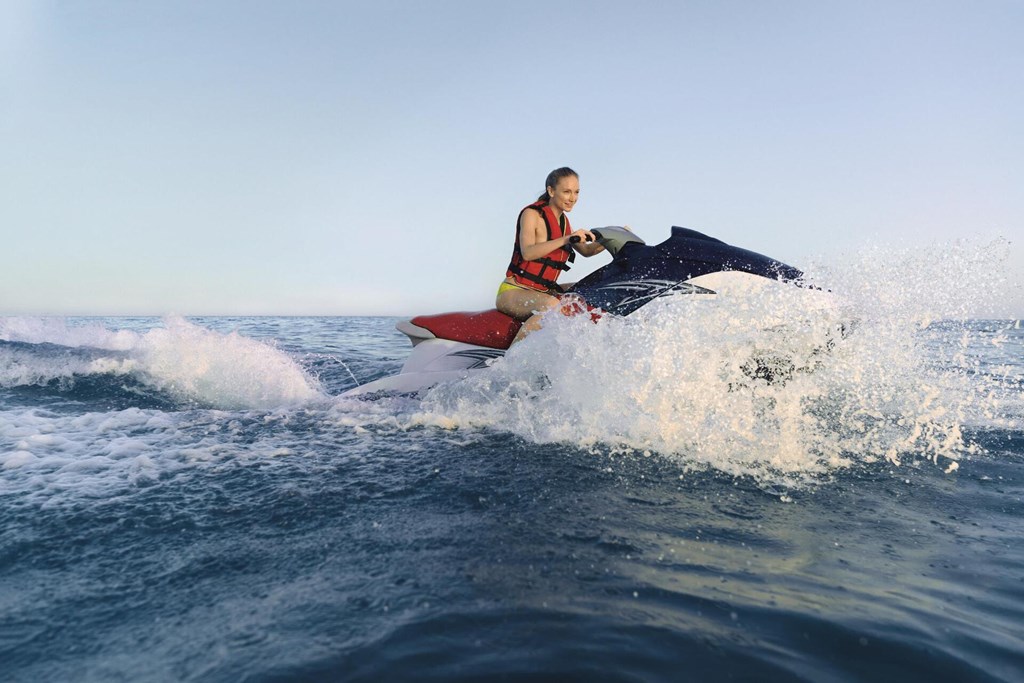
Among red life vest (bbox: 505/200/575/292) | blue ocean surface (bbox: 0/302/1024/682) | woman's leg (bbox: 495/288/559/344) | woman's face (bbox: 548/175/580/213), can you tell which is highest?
woman's face (bbox: 548/175/580/213)

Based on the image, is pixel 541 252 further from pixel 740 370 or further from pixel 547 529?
pixel 547 529

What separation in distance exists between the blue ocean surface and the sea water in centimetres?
1

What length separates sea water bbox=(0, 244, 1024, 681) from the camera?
5.35 feet

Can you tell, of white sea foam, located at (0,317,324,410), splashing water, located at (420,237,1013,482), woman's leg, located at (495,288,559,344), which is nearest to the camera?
splashing water, located at (420,237,1013,482)

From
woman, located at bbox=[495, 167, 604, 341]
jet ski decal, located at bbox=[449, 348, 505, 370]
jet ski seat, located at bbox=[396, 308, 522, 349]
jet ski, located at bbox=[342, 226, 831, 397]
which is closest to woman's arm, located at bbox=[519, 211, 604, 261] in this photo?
woman, located at bbox=[495, 167, 604, 341]

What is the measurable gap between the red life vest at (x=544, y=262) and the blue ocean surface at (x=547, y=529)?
655mm

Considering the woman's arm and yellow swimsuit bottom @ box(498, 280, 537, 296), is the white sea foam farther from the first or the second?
the woman's arm

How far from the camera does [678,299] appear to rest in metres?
4.29

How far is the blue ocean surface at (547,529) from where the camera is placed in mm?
1623

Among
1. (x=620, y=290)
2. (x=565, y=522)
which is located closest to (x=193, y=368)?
(x=620, y=290)

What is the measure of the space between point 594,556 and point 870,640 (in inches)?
34.6

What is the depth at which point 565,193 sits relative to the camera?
16.9 feet

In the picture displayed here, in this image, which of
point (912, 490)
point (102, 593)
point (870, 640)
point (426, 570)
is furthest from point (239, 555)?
point (912, 490)

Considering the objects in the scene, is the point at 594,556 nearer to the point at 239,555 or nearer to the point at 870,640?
the point at 870,640
